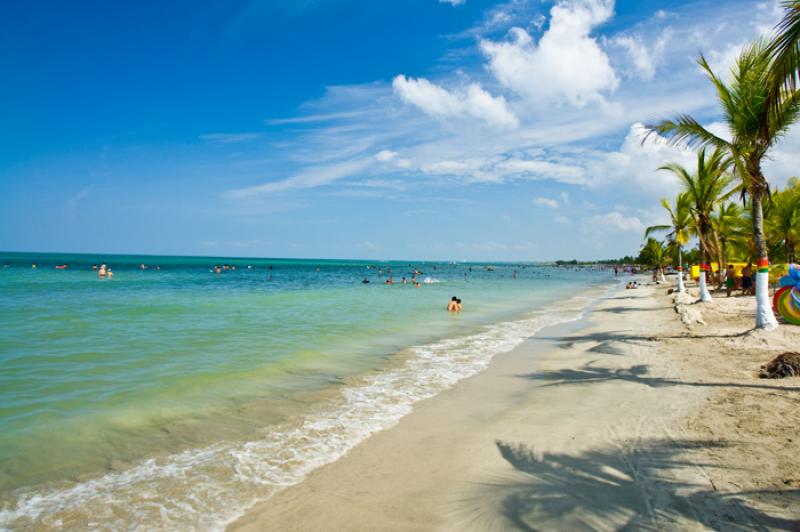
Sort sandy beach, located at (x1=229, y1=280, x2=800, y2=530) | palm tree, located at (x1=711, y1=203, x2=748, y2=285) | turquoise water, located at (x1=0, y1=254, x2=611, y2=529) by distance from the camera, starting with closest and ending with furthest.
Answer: sandy beach, located at (x1=229, y1=280, x2=800, y2=530)
turquoise water, located at (x1=0, y1=254, x2=611, y2=529)
palm tree, located at (x1=711, y1=203, x2=748, y2=285)

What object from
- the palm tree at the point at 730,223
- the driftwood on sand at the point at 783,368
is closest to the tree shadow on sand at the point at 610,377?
the driftwood on sand at the point at 783,368

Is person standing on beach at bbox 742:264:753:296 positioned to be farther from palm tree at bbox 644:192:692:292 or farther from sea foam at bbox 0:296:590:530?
sea foam at bbox 0:296:590:530

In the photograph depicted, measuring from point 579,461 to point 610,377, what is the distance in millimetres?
3993

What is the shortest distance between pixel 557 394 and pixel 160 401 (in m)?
6.43

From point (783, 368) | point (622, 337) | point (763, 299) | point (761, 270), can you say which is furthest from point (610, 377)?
point (761, 270)

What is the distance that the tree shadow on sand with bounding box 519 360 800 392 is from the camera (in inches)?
270

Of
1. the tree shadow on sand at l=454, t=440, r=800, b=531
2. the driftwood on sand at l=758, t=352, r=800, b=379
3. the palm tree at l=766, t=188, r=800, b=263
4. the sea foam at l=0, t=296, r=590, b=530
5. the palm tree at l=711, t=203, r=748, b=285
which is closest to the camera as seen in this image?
the tree shadow on sand at l=454, t=440, r=800, b=531

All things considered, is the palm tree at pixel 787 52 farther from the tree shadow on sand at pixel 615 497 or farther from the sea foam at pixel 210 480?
the sea foam at pixel 210 480

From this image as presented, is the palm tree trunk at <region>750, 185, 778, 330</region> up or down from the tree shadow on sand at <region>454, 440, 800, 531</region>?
up

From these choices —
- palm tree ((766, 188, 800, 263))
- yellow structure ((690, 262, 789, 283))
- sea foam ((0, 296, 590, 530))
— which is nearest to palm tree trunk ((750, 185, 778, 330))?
sea foam ((0, 296, 590, 530))

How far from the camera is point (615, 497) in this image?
12.3 ft

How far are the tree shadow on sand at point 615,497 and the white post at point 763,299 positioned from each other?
23.4 ft

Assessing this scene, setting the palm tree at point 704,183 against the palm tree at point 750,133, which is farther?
the palm tree at point 704,183

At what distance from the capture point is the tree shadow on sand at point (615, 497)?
3346mm
